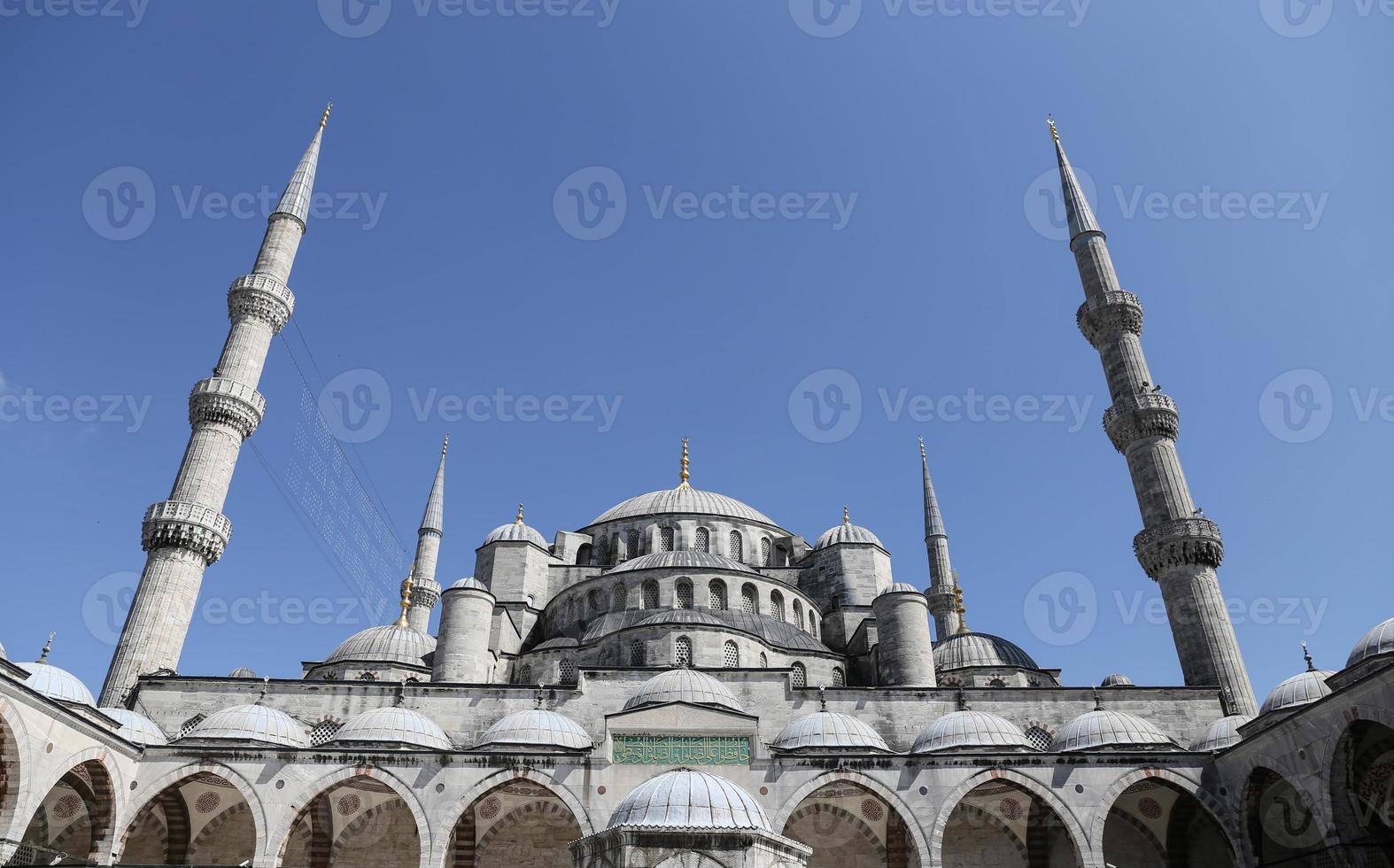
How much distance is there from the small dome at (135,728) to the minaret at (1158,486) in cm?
2215

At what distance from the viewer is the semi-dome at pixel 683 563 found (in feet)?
80.8

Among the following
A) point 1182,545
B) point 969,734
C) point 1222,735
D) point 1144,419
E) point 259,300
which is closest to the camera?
point 969,734

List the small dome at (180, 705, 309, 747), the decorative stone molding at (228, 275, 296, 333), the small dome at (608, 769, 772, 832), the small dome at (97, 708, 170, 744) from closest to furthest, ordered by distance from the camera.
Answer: the small dome at (608, 769, 772, 832) < the small dome at (180, 705, 309, 747) < the small dome at (97, 708, 170, 744) < the decorative stone molding at (228, 275, 296, 333)

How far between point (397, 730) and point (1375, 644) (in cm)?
1707

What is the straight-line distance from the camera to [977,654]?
924 inches

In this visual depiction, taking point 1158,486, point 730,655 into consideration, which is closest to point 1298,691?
point 1158,486

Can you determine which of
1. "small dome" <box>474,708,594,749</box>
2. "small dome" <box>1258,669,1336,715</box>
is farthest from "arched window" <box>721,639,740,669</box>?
"small dome" <box>1258,669,1336,715</box>

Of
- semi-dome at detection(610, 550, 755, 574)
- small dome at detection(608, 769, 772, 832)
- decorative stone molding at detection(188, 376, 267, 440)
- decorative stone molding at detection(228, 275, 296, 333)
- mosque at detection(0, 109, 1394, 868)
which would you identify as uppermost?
decorative stone molding at detection(228, 275, 296, 333)

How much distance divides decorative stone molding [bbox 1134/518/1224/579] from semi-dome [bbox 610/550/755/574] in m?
10.3

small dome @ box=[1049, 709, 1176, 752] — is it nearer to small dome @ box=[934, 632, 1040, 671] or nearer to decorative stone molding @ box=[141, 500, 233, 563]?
small dome @ box=[934, 632, 1040, 671]

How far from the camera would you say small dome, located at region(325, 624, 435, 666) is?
22.8 metres

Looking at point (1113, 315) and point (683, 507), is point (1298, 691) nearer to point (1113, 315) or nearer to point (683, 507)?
point (1113, 315)

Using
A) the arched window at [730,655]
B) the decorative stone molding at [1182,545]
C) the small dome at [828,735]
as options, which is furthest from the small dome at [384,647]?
the decorative stone molding at [1182,545]

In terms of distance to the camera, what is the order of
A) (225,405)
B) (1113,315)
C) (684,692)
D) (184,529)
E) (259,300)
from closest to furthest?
(684,692), (184,529), (225,405), (259,300), (1113,315)
